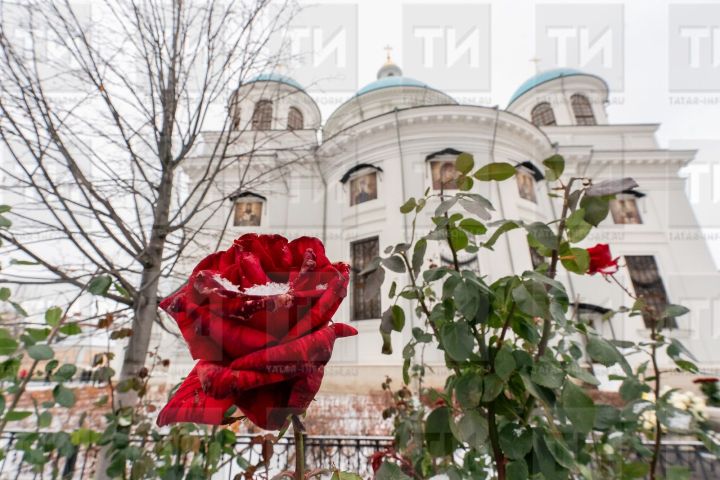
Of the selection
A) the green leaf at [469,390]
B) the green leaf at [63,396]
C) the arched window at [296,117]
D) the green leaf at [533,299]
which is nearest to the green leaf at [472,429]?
the green leaf at [469,390]

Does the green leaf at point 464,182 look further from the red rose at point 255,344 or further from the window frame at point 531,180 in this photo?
the window frame at point 531,180

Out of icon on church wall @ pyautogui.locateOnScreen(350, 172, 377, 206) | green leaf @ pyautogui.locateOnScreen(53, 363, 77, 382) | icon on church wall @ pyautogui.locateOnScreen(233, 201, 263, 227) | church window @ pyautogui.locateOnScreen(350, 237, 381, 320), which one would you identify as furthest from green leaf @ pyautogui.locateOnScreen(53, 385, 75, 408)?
icon on church wall @ pyautogui.locateOnScreen(233, 201, 263, 227)

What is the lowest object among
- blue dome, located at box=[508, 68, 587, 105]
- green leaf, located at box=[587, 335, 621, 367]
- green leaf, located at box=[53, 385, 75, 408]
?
green leaf, located at box=[53, 385, 75, 408]

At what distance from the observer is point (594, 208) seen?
0.74m

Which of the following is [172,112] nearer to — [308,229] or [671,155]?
[308,229]

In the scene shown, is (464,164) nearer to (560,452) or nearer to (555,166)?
(555,166)

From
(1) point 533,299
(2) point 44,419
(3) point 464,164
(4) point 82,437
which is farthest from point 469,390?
(4) point 82,437

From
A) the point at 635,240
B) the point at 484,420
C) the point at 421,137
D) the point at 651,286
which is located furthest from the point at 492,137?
the point at 484,420

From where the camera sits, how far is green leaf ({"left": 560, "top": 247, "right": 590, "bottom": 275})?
79 cm

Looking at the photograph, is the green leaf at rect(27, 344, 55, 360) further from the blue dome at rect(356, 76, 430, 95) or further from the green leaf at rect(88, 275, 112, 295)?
the blue dome at rect(356, 76, 430, 95)

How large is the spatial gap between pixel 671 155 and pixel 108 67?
804 inches

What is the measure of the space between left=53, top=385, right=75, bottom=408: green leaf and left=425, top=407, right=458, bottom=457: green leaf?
1279mm

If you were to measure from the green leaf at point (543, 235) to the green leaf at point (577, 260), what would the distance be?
0.09 m

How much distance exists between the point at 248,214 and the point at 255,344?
46.0 feet
